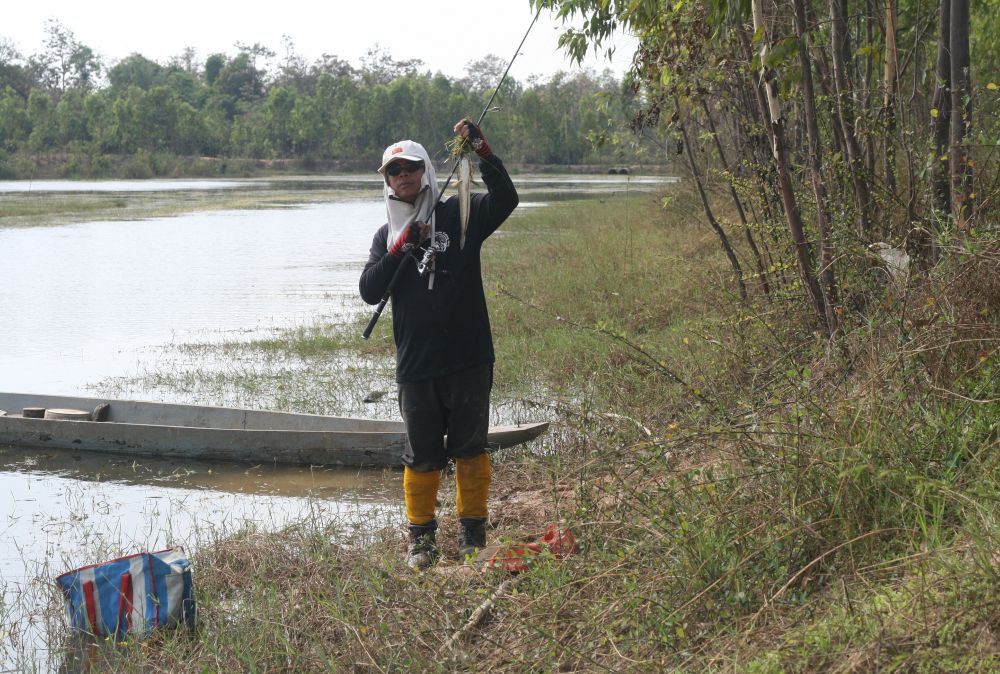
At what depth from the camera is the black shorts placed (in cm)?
468

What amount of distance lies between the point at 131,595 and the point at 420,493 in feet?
4.21

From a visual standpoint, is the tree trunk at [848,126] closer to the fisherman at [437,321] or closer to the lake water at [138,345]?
the fisherman at [437,321]

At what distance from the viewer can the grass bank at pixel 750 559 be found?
9.97 ft

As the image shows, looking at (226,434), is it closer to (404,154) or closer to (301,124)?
(404,154)

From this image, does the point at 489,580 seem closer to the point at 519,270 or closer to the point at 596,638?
the point at 596,638

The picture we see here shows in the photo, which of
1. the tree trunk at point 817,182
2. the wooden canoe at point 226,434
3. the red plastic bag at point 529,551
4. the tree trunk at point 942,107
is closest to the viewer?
the red plastic bag at point 529,551

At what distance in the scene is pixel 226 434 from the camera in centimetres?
773

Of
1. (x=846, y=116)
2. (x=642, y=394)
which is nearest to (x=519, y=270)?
(x=642, y=394)

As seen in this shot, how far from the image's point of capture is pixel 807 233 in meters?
6.39

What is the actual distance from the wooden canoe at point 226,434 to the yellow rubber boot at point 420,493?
1997 millimetres

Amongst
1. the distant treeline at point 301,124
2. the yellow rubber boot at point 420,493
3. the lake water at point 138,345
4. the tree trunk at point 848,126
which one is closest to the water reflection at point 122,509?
the lake water at point 138,345

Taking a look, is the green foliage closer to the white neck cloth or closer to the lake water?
the lake water

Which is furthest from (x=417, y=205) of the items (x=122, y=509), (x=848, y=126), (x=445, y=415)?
(x=122, y=509)

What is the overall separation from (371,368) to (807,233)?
5125 millimetres
